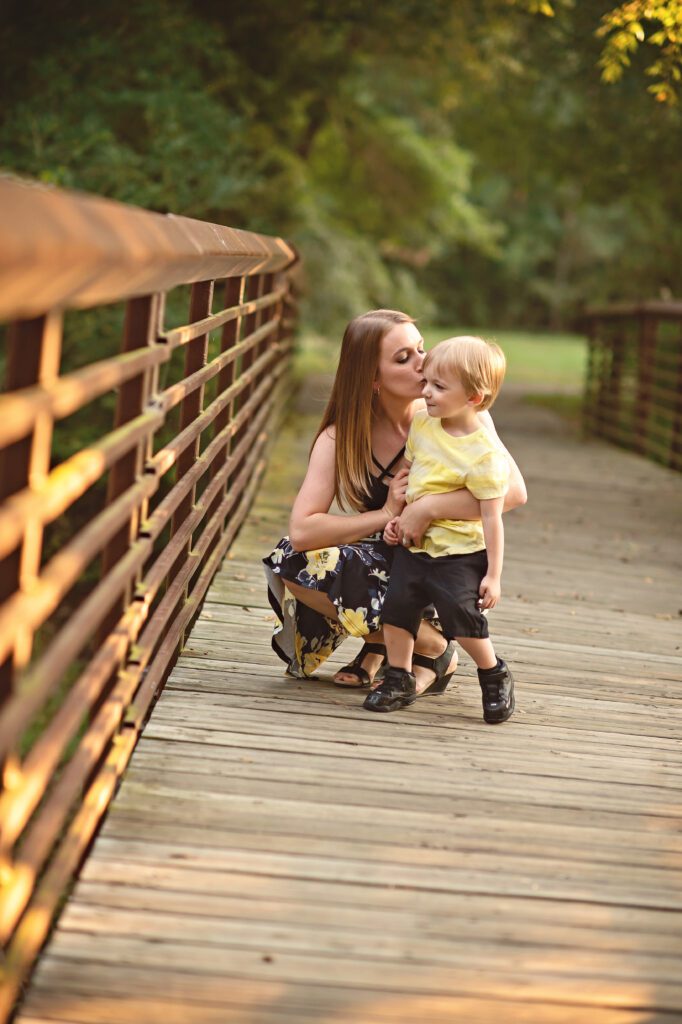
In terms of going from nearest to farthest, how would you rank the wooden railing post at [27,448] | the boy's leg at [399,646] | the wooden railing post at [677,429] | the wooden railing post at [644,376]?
the wooden railing post at [27,448] → the boy's leg at [399,646] → the wooden railing post at [677,429] → the wooden railing post at [644,376]

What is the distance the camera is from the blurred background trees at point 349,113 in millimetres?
11469

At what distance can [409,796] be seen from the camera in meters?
3.54

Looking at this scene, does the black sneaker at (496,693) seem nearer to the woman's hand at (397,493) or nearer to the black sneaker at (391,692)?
the black sneaker at (391,692)

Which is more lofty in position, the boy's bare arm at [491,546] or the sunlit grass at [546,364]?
the sunlit grass at [546,364]

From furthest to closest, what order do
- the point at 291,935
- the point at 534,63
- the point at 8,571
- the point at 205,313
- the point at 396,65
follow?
the point at 396,65, the point at 534,63, the point at 205,313, the point at 291,935, the point at 8,571

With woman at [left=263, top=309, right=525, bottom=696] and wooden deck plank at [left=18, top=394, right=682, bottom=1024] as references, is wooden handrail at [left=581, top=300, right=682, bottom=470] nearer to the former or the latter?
wooden deck plank at [left=18, top=394, right=682, bottom=1024]

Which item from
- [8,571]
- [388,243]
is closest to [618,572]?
[8,571]

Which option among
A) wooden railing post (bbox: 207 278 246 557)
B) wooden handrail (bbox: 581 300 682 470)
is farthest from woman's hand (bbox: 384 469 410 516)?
wooden handrail (bbox: 581 300 682 470)

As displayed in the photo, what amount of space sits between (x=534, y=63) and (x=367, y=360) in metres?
12.9

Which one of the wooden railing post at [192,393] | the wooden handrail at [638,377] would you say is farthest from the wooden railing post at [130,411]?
the wooden handrail at [638,377]

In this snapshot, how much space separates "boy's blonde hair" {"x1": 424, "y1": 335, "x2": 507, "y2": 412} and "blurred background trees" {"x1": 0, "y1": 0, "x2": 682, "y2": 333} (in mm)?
3460

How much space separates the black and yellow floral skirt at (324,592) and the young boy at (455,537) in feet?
0.48

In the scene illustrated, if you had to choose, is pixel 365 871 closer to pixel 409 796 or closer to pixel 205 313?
pixel 409 796

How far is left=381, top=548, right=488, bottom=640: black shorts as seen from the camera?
4.04 m
